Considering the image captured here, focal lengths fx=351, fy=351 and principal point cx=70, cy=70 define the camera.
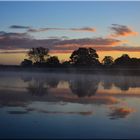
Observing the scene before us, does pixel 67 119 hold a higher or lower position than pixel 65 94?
lower

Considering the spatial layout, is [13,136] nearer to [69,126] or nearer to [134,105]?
[69,126]

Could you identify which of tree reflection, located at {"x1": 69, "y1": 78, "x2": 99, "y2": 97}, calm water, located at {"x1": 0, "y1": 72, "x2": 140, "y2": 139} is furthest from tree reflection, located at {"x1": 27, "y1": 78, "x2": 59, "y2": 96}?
calm water, located at {"x1": 0, "y1": 72, "x2": 140, "y2": 139}

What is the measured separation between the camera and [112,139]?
5445 mm

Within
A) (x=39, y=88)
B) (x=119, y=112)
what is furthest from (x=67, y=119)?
(x=39, y=88)

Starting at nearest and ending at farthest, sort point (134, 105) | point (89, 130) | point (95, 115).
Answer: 1. point (89, 130)
2. point (95, 115)
3. point (134, 105)

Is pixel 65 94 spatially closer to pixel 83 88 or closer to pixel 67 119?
pixel 83 88

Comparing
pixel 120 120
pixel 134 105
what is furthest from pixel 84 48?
pixel 120 120

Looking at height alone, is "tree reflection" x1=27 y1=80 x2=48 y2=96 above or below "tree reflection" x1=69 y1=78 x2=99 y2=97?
above

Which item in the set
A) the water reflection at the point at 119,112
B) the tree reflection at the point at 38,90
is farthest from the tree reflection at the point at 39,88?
the water reflection at the point at 119,112

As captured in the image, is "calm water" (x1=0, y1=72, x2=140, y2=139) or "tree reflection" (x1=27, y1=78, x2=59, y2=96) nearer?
"calm water" (x1=0, y1=72, x2=140, y2=139)

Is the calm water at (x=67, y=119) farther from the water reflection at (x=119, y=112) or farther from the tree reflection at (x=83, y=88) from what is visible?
the tree reflection at (x=83, y=88)

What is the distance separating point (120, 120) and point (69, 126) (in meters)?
1.20

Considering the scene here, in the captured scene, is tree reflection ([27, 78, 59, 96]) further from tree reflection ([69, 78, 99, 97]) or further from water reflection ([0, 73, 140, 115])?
tree reflection ([69, 78, 99, 97])

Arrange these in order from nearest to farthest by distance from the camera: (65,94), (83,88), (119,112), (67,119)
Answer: (67,119), (119,112), (65,94), (83,88)
